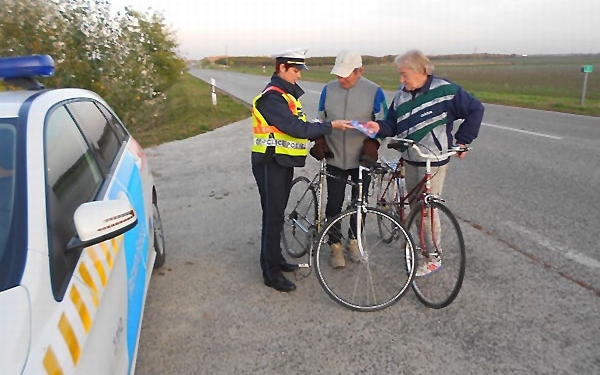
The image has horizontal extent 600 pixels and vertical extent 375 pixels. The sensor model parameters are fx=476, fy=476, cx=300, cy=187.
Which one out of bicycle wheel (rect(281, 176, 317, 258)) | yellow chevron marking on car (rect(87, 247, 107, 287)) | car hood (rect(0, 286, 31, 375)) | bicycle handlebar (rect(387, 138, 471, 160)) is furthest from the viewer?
bicycle wheel (rect(281, 176, 317, 258))

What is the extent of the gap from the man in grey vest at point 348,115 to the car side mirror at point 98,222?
1995 mm

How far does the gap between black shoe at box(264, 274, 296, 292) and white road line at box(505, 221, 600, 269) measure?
241 cm

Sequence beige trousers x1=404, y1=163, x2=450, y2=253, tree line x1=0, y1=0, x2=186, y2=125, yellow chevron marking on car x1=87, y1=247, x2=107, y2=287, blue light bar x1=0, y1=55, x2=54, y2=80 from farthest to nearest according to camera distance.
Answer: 1. tree line x1=0, y1=0, x2=186, y2=125
2. beige trousers x1=404, y1=163, x2=450, y2=253
3. blue light bar x1=0, y1=55, x2=54, y2=80
4. yellow chevron marking on car x1=87, y1=247, x2=107, y2=287

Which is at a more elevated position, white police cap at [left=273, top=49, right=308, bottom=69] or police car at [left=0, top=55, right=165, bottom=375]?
white police cap at [left=273, top=49, right=308, bottom=69]

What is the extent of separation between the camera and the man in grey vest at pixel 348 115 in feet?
12.1

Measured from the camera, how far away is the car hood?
1.38 meters

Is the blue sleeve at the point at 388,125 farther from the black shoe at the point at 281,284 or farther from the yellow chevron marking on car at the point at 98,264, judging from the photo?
the yellow chevron marking on car at the point at 98,264

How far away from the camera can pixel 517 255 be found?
4.22 metres

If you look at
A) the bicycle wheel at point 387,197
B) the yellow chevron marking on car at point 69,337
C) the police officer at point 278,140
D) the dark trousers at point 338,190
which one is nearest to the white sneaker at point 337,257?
the dark trousers at point 338,190

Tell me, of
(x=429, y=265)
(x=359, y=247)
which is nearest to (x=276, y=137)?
(x=359, y=247)

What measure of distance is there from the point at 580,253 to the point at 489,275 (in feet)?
3.21

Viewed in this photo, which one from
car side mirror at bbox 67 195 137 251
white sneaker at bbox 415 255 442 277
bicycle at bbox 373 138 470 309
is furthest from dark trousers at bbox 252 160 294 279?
car side mirror at bbox 67 195 137 251

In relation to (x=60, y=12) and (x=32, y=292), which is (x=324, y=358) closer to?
(x=32, y=292)

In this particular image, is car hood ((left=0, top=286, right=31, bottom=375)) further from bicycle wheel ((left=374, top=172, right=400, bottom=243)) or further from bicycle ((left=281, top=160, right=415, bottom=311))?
bicycle wheel ((left=374, top=172, right=400, bottom=243))
